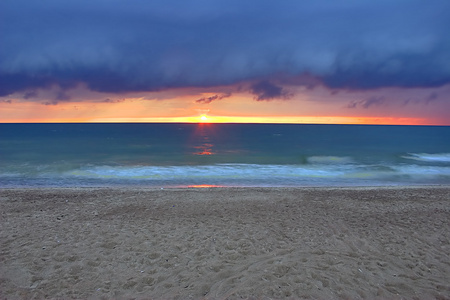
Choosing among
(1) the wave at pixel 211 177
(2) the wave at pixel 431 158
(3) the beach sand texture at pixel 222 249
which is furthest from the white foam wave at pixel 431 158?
(3) the beach sand texture at pixel 222 249

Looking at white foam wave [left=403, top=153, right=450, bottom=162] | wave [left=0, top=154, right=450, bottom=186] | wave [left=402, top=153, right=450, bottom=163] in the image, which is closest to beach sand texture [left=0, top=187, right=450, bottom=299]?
wave [left=0, top=154, right=450, bottom=186]

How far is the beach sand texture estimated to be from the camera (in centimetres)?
582

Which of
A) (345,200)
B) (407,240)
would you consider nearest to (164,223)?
(407,240)

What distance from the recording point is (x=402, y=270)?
6578 millimetres

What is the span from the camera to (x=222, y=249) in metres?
7.68

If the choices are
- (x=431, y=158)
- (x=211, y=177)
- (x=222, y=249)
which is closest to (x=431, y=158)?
(x=431, y=158)

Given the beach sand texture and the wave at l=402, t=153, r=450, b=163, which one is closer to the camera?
the beach sand texture

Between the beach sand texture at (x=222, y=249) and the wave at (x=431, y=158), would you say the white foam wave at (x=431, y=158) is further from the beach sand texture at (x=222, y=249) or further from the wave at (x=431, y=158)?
the beach sand texture at (x=222, y=249)

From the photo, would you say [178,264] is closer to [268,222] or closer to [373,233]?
[268,222]

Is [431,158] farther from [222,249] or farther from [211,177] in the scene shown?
[222,249]

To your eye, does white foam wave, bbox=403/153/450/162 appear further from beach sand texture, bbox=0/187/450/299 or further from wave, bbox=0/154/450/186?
beach sand texture, bbox=0/187/450/299

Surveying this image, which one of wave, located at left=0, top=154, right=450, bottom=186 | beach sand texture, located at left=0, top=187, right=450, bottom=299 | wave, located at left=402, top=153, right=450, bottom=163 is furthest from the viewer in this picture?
wave, located at left=402, top=153, right=450, bottom=163

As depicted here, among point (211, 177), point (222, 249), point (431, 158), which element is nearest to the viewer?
point (222, 249)

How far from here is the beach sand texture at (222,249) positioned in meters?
5.82
